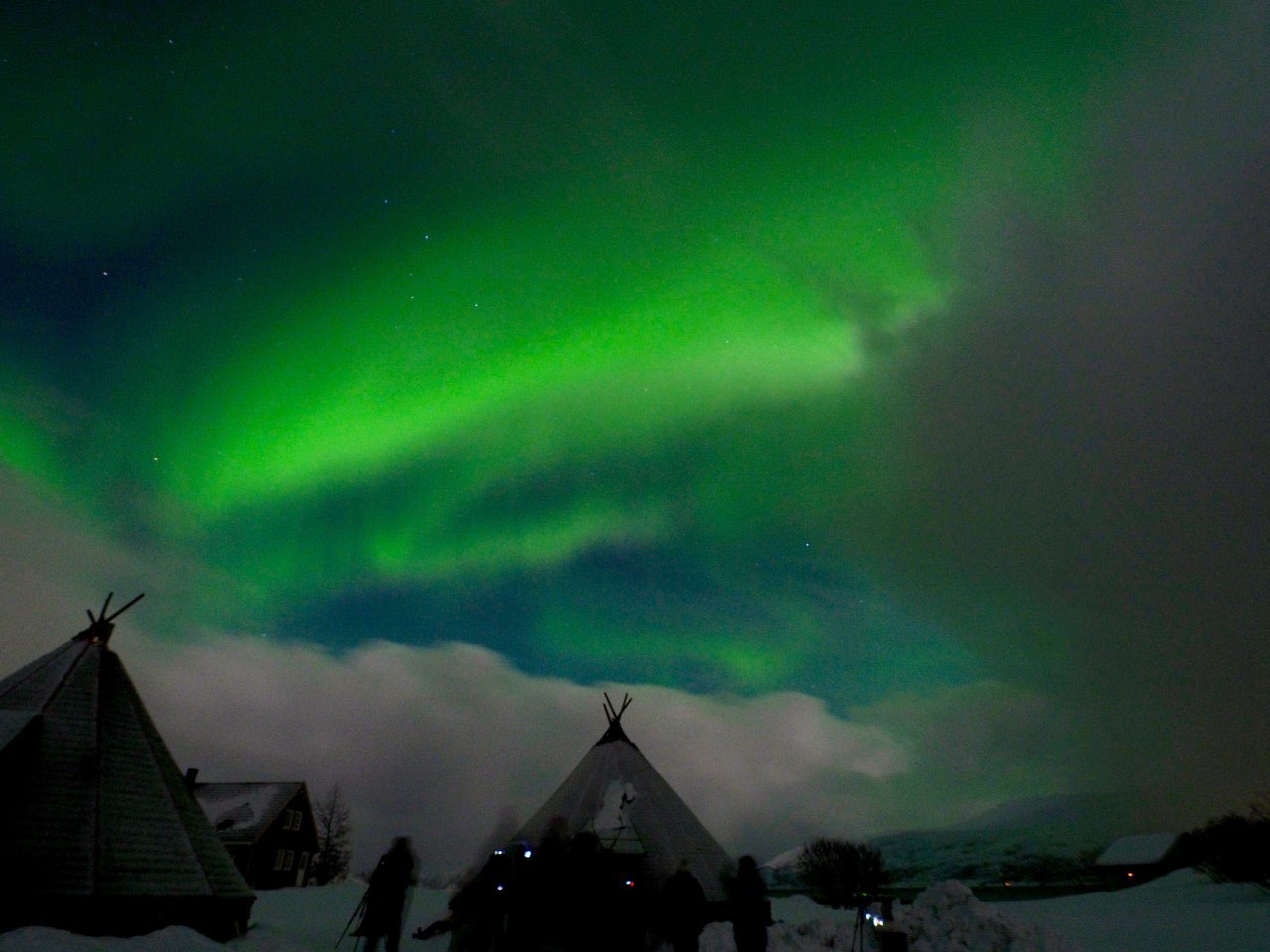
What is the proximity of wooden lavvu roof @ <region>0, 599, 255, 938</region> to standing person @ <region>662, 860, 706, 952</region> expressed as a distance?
9222 mm

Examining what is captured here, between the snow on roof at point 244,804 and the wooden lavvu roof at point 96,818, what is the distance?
25.1 m

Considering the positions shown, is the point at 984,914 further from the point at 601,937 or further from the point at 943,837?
the point at 943,837

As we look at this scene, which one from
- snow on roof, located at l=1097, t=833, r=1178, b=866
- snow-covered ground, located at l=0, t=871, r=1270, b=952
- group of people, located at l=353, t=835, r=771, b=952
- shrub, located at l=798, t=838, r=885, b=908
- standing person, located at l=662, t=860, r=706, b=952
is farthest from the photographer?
snow on roof, located at l=1097, t=833, r=1178, b=866

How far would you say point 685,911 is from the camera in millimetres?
10352

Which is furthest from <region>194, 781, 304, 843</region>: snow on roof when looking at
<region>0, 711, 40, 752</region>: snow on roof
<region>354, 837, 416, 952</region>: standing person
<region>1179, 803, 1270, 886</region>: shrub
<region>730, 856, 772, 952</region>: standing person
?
<region>1179, 803, 1270, 886</region>: shrub

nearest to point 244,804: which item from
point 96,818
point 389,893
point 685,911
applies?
point 96,818

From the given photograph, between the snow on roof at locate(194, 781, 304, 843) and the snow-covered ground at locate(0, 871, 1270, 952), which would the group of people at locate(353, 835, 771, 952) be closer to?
the snow-covered ground at locate(0, 871, 1270, 952)

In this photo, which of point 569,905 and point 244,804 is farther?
point 244,804

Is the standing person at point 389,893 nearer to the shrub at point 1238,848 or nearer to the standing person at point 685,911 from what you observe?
the standing person at point 685,911

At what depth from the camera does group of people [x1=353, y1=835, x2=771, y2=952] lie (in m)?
10.4

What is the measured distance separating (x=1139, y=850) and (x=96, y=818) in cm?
6865

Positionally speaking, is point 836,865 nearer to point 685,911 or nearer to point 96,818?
point 685,911

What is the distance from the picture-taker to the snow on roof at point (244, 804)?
36344 millimetres

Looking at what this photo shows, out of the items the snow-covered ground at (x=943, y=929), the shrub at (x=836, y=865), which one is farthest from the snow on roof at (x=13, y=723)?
the shrub at (x=836, y=865)
